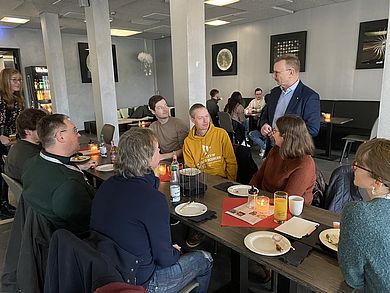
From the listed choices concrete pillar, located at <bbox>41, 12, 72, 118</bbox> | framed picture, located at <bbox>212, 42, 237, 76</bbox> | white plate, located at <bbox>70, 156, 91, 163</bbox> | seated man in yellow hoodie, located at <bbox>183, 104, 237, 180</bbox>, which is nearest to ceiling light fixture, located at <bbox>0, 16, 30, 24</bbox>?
concrete pillar, located at <bbox>41, 12, 72, 118</bbox>

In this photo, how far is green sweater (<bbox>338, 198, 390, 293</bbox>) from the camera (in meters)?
0.94

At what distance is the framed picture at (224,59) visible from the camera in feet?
26.6

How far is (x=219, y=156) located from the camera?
102 inches

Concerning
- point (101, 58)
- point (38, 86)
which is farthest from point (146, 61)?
point (101, 58)

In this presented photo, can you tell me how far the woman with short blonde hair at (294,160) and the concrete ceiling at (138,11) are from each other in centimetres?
419

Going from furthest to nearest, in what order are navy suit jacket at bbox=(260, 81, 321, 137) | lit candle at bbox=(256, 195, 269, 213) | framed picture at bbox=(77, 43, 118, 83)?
framed picture at bbox=(77, 43, 118, 83)
navy suit jacket at bbox=(260, 81, 321, 137)
lit candle at bbox=(256, 195, 269, 213)

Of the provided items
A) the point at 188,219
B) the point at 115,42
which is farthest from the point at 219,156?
the point at 115,42

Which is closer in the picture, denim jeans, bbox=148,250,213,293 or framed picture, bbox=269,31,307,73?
denim jeans, bbox=148,250,213,293

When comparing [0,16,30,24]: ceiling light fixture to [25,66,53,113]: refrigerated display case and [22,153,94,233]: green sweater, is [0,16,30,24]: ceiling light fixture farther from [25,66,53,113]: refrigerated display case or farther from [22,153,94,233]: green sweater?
[22,153,94,233]: green sweater

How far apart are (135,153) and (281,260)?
793 mm

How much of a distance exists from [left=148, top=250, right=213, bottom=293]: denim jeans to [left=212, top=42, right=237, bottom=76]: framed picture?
280 inches

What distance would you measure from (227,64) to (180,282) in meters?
7.51

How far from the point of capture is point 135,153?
56.6 inches

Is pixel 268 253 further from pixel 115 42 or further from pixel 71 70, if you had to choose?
pixel 115 42
